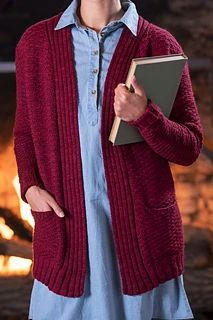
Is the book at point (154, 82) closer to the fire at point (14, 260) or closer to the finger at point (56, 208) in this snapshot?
the finger at point (56, 208)

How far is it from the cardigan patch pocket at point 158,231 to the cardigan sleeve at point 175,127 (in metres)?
0.08

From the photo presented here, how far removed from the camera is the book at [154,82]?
92 cm

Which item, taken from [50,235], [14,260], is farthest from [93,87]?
[14,260]

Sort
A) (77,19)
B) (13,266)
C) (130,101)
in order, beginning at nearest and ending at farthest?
(130,101), (77,19), (13,266)

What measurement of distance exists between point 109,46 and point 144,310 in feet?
1.31

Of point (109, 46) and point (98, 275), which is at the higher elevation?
point (109, 46)

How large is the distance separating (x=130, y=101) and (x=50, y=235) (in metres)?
0.25

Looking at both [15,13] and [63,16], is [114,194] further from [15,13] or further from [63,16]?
[15,13]

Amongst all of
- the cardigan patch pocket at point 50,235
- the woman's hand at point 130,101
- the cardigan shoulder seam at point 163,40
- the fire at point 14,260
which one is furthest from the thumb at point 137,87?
the fire at point 14,260

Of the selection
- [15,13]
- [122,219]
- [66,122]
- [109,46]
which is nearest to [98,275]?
[122,219]

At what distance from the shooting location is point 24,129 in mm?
1062

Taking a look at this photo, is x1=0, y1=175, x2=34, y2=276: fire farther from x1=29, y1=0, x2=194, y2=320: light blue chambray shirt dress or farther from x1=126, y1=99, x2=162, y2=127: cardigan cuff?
x1=126, y1=99, x2=162, y2=127: cardigan cuff

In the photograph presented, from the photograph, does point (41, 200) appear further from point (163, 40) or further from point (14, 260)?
point (14, 260)

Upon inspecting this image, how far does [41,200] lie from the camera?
1027 mm
